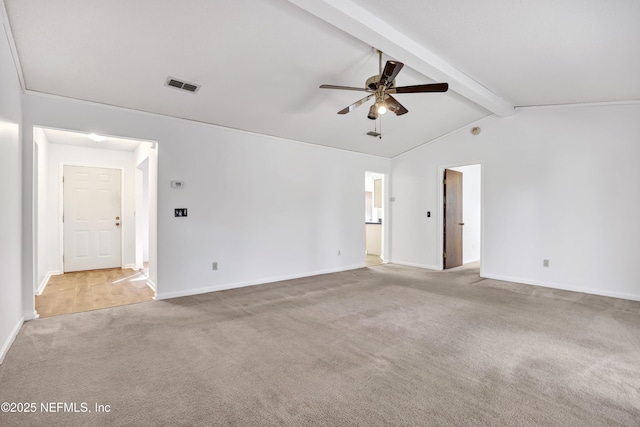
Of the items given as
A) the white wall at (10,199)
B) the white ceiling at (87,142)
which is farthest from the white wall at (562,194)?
the white wall at (10,199)

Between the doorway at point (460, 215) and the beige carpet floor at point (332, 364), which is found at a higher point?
the doorway at point (460, 215)

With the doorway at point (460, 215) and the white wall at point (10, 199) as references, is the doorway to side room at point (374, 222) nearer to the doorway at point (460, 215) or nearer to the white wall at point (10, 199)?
the doorway at point (460, 215)

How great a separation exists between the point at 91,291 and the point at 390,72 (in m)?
4.98

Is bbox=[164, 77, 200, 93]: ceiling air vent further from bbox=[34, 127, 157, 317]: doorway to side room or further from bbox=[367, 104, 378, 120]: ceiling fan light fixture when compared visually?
bbox=[367, 104, 378, 120]: ceiling fan light fixture

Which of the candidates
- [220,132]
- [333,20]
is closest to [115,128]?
[220,132]

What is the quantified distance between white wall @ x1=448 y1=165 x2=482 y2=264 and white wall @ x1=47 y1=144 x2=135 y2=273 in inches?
278

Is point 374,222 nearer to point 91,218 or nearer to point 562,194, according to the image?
point 562,194

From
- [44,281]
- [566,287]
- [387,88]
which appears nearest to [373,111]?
[387,88]

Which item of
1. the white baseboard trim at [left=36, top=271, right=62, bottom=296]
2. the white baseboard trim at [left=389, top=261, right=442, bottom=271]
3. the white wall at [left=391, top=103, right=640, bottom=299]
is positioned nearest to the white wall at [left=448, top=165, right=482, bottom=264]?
the white baseboard trim at [left=389, top=261, right=442, bottom=271]

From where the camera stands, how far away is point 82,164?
593 centimetres

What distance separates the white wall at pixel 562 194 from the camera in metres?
4.27

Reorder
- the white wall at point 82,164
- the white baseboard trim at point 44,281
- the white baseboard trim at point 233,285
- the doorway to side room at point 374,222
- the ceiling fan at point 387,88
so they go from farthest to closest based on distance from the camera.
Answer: the doorway to side room at point 374,222, the white wall at point 82,164, the white baseboard trim at point 44,281, the white baseboard trim at point 233,285, the ceiling fan at point 387,88

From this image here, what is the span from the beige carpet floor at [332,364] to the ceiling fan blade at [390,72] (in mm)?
2415

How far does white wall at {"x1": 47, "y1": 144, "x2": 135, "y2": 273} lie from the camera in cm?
564
